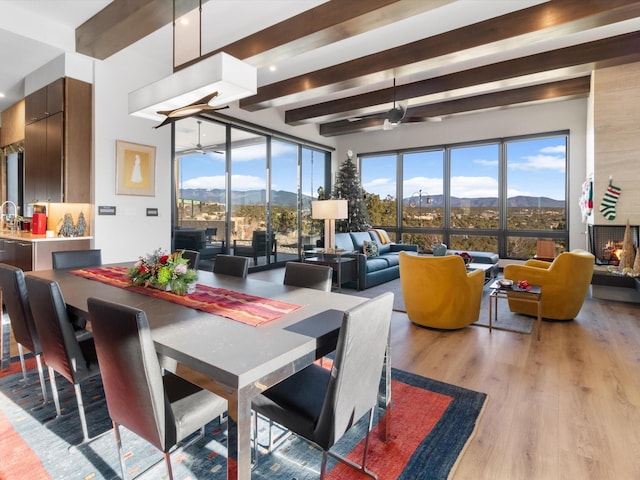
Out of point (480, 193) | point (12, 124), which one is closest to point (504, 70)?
point (480, 193)

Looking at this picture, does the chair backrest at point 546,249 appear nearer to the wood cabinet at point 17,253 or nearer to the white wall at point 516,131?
the white wall at point 516,131

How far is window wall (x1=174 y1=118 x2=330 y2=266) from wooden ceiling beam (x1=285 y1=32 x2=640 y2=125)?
1504mm

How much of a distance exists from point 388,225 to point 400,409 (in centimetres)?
728

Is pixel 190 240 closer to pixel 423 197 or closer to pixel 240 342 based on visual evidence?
pixel 240 342

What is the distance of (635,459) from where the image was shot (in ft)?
6.07

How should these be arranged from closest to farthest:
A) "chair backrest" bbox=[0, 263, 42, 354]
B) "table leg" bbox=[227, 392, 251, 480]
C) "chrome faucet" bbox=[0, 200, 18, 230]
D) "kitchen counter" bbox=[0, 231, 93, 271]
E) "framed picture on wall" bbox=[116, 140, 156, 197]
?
"table leg" bbox=[227, 392, 251, 480] → "chair backrest" bbox=[0, 263, 42, 354] → "kitchen counter" bbox=[0, 231, 93, 271] → "framed picture on wall" bbox=[116, 140, 156, 197] → "chrome faucet" bbox=[0, 200, 18, 230]

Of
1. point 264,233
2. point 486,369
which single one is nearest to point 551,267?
point 486,369

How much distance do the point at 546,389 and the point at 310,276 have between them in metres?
1.86

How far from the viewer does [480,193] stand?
8.05 meters

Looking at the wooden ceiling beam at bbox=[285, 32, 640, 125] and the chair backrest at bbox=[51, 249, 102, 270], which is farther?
the wooden ceiling beam at bbox=[285, 32, 640, 125]

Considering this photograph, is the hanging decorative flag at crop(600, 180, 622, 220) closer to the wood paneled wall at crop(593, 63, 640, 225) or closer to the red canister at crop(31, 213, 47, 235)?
the wood paneled wall at crop(593, 63, 640, 225)

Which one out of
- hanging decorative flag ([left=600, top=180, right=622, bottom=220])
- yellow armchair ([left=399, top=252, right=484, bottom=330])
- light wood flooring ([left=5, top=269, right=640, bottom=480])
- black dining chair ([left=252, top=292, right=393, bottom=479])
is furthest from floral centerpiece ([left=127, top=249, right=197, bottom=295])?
hanging decorative flag ([left=600, top=180, right=622, bottom=220])

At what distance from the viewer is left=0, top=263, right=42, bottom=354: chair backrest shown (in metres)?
2.21

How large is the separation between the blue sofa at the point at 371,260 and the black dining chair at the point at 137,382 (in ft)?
14.4
